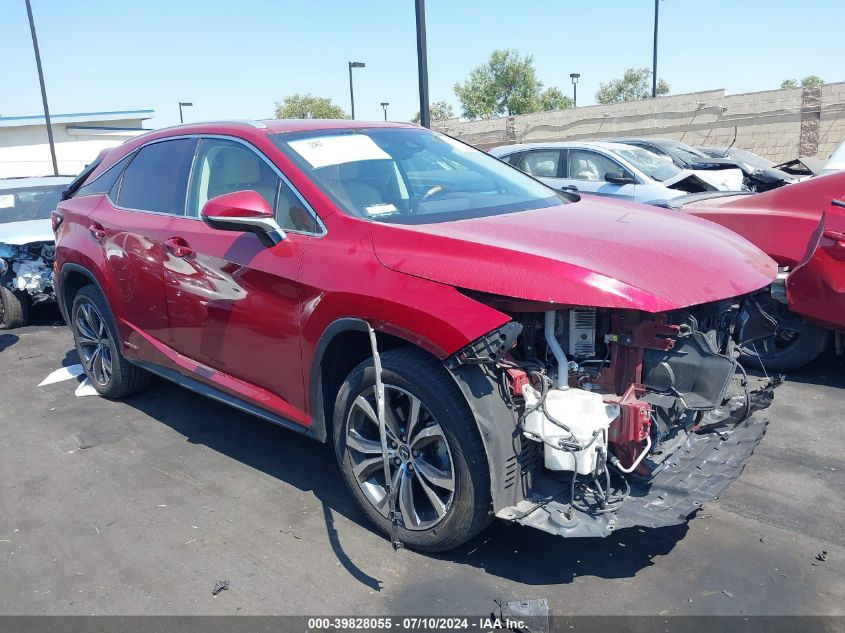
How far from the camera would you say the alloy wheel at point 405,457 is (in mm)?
2922

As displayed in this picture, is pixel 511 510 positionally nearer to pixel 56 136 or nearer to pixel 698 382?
pixel 698 382

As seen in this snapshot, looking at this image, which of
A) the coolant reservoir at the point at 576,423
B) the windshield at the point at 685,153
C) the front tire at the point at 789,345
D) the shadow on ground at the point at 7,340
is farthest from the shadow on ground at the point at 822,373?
the windshield at the point at 685,153

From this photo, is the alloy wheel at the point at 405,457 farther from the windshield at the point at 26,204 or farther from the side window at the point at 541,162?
the side window at the point at 541,162

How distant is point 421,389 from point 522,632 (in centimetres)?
98

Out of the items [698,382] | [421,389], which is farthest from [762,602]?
[421,389]

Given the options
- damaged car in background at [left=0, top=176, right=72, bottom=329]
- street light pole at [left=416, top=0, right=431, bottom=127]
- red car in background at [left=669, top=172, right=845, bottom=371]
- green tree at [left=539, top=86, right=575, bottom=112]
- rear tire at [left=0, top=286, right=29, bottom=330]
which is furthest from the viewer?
green tree at [left=539, top=86, right=575, bottom=112]

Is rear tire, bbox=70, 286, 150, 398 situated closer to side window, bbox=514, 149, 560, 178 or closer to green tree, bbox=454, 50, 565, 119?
side window, bbox=514, 149, 560, 178

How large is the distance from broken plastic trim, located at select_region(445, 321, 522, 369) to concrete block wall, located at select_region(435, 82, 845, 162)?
24.3 meters

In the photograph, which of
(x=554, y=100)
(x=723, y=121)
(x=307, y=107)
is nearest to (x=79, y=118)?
(x=307, y=107)

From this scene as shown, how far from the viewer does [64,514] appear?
12.2 ft

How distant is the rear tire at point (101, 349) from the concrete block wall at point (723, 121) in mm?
23911

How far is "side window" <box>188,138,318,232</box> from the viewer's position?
11.3 feet

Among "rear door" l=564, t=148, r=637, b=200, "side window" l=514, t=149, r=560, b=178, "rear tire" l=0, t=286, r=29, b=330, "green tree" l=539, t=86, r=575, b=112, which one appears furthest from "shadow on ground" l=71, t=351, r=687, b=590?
"green tree" l=539, t=86, r=575, b=112

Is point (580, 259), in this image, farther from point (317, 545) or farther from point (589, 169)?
point (589, 169)
